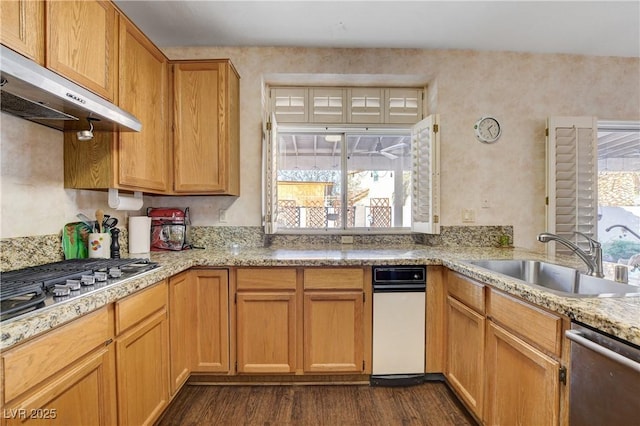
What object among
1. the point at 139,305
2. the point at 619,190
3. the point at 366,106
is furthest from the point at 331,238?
the point at 619,190

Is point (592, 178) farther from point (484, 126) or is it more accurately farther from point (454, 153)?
point (454, 153)

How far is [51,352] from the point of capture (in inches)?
36.8

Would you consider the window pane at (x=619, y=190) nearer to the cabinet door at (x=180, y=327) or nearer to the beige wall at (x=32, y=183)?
the cabinet door at (x=180, y=327)

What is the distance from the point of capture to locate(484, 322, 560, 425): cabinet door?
3.60 ft

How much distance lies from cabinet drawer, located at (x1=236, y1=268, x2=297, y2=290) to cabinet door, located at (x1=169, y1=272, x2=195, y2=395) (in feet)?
1.12

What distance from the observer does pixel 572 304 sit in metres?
1.01

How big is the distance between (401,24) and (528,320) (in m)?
2.15

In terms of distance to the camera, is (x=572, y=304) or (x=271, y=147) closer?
(x=572, y=304)

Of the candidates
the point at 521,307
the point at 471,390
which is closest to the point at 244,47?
the point at 521,307

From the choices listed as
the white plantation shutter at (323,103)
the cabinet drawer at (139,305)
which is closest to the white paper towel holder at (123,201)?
the cabinet drawer at (139,305)

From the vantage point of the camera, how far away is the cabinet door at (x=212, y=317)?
1.97 metres

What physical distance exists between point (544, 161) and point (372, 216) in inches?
63.4

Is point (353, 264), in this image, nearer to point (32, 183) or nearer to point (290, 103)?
point (290, 103)

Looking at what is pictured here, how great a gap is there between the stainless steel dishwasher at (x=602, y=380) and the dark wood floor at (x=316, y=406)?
3.07 ft
